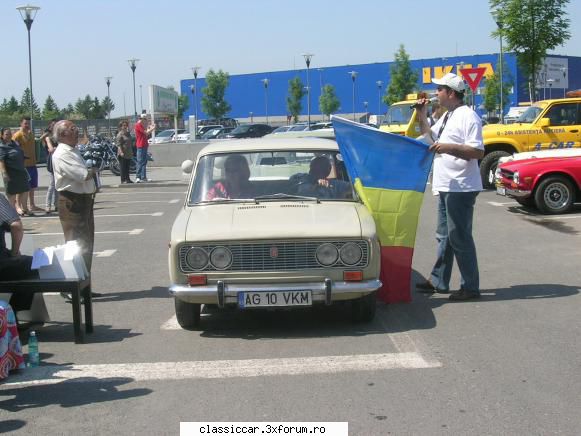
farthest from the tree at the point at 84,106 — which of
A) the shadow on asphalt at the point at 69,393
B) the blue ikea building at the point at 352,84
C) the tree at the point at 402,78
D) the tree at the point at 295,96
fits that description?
the shadow on asphalt at the point at 69,393

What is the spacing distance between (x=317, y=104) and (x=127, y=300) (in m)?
90.4

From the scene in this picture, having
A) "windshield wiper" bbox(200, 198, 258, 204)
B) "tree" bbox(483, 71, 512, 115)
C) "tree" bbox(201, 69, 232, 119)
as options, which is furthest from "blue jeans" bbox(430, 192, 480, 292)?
"tree" bbox(201, 69, 232, 119)

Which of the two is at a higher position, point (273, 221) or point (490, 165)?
point (490, 165)

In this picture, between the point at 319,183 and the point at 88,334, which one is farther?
the point at 319,183

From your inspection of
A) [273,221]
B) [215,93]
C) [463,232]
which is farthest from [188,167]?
[215,93]

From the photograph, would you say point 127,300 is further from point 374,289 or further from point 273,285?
point 374,289

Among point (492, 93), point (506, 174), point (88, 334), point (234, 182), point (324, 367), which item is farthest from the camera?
point (492, 93)

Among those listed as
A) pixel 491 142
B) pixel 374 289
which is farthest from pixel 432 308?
pixel 491 142

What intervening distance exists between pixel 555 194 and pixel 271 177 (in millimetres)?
8358

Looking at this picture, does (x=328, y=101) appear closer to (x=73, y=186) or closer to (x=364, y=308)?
(x=73, y=186)

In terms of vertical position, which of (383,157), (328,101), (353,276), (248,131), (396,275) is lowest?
(396,275)

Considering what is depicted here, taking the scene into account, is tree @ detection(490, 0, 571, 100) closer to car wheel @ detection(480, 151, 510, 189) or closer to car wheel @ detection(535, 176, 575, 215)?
car wheel @ detection(480, 151, 510, 189)

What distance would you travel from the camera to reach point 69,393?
5.19 metres

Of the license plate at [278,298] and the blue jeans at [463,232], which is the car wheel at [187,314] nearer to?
the license plate at [278,298]
